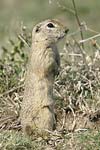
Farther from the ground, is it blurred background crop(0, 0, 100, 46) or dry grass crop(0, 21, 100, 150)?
blurred background crop(0, 0, 100, 46)

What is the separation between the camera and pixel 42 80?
22.9 feet

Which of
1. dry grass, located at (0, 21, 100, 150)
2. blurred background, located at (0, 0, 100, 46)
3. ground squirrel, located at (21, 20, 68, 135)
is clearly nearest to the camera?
dry grass, located at (0, 21, 100, 150)

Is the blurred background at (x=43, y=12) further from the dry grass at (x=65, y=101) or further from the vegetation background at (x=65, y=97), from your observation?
the dry grass at (x=65, y=101)

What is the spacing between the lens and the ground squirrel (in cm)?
697

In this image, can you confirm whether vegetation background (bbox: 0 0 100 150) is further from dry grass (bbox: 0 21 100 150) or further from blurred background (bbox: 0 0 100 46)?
blurred background (bbox: 0 0 100 46)

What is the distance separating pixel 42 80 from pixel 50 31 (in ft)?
1.78

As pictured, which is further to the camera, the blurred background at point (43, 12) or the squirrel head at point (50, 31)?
the blurred background at point (43, 12)

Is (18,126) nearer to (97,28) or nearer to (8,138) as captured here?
(8,138)

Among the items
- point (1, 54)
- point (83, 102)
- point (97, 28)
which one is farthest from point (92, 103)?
point (97, 28)

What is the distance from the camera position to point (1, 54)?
30.5ft

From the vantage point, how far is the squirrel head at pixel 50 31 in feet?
23.2

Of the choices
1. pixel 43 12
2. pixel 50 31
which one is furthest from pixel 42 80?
pixel 43 12

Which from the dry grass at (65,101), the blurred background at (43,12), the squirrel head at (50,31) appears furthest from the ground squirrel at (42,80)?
the blurred background at (43,12)

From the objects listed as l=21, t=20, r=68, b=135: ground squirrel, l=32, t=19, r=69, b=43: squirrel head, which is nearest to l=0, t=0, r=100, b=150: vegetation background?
l=21, t=20, r=68, b=135: ground squirrel
